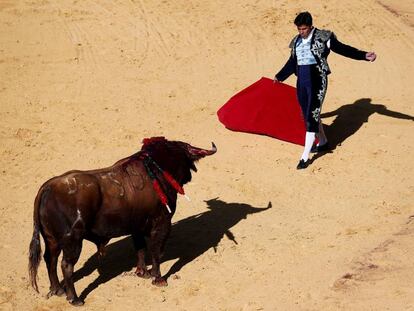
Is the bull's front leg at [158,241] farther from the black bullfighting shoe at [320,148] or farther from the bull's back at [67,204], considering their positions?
the black bullfighting shoe at [320,148]

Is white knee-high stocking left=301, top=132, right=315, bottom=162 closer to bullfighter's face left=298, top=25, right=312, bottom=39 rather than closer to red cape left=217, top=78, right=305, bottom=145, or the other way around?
red cape left=217, top=78, right=305, bottom=145

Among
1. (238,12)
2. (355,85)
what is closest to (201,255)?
(355,85)

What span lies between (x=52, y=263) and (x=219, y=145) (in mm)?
4698

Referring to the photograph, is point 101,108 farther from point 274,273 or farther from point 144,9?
point 274,273

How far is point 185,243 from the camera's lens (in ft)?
33.9

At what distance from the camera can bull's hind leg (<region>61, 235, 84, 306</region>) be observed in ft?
27.9

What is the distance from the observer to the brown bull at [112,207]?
8414mm

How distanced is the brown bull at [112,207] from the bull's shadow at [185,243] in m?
0.43

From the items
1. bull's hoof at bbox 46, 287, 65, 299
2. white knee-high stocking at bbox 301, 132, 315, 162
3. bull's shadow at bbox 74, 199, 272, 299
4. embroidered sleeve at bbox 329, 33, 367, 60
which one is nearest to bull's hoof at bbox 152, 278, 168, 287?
bull's shadow at bbox 74, 199, 272, 299

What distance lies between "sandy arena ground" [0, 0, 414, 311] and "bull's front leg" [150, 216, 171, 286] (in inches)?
5.0

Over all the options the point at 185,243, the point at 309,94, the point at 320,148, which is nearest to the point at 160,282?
the point at 185,243

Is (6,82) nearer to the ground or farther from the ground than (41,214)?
nearer to the ground

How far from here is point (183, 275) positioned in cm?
949

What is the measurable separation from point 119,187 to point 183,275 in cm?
147
